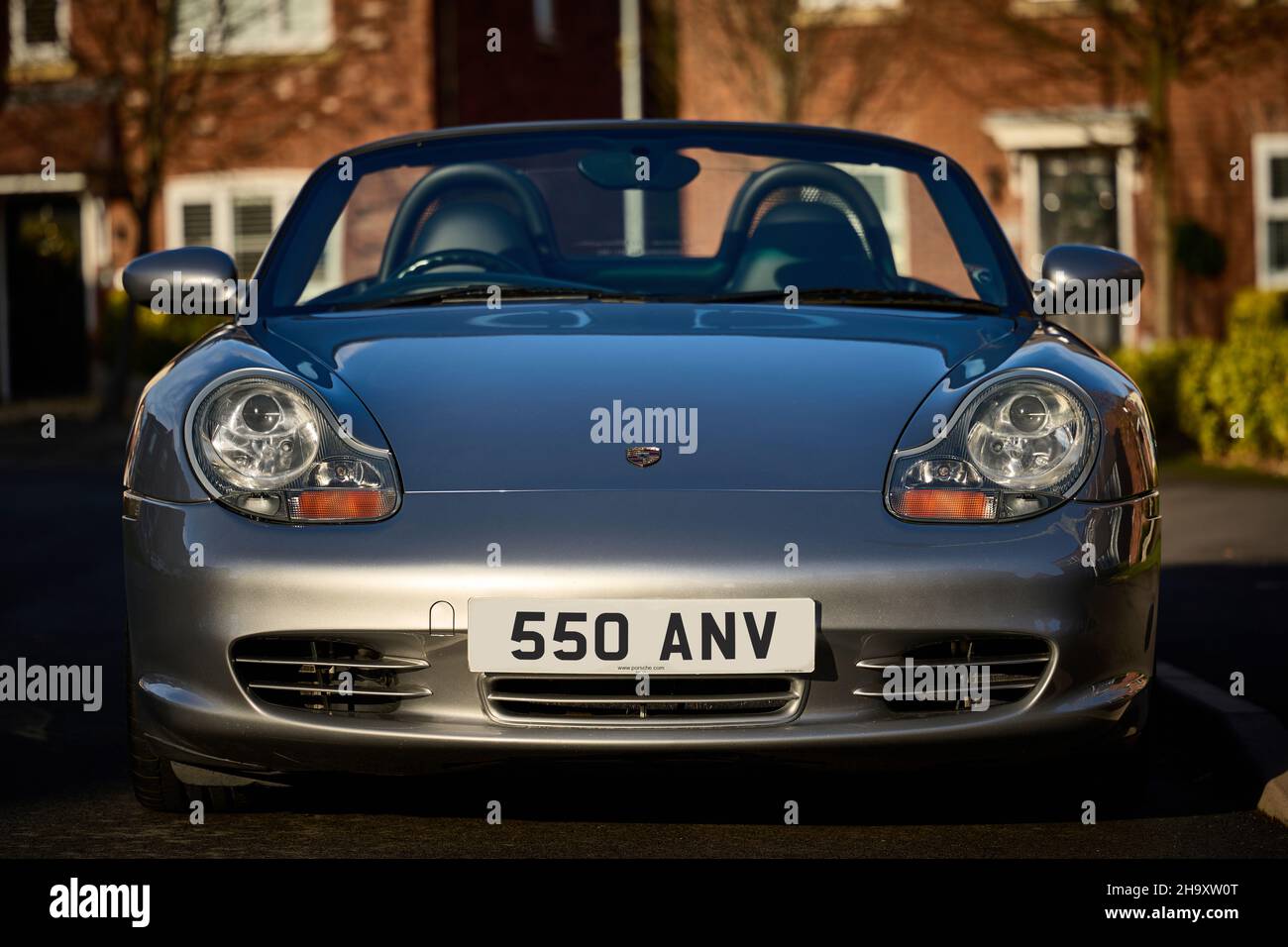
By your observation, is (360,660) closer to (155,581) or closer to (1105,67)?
(155,581)

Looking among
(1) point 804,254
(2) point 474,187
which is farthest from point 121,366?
(1) point 804,254

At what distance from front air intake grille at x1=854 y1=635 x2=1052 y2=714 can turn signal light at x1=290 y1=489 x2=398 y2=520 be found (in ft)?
2.85

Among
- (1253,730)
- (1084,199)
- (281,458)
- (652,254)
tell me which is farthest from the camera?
(1084,199)

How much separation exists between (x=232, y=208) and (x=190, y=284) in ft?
60.2

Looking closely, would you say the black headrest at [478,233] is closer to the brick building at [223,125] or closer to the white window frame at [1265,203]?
the brick building at [223,125]

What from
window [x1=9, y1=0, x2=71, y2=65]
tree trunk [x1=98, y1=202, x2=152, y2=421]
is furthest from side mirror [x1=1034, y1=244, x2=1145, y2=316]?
window [x1=9, y1=0, x2=71, y2=65]

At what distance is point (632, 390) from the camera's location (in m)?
3.68

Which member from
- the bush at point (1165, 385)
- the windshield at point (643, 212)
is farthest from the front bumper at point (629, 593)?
the bush at point (1165, 385)

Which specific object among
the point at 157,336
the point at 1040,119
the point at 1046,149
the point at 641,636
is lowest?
the point at 641,636

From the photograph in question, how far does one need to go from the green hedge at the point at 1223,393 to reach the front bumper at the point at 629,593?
9635 mm

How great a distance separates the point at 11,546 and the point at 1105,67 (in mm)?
11981

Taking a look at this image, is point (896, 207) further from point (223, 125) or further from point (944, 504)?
point (223, 125)

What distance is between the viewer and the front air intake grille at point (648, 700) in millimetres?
3467
